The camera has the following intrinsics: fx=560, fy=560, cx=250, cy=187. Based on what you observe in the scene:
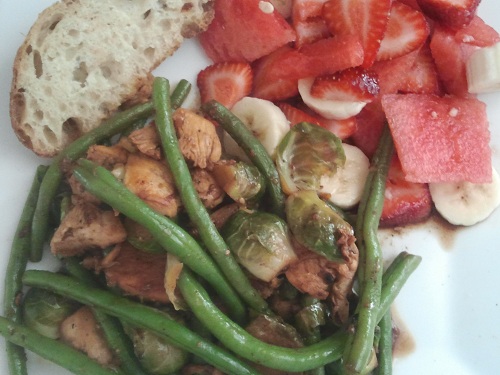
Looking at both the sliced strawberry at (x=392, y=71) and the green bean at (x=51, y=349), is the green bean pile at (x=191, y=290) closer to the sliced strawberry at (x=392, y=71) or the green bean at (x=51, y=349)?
the green bean at (x=51, y=349)

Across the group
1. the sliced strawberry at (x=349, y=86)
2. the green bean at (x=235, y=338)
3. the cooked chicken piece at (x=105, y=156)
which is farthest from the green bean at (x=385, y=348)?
the cooked chicken piece at (x=105, y=156)

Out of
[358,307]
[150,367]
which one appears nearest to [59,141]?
[150,367]

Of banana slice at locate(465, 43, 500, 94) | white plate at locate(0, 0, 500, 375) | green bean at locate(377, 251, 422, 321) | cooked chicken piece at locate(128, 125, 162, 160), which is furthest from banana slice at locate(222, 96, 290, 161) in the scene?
banana slice at locate(465, 43, 500, 94)

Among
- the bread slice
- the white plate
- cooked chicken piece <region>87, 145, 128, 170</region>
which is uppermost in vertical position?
the bread slice

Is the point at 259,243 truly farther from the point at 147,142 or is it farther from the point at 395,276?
the point at 395,276

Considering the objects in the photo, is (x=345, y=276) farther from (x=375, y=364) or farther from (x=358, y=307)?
(x=375, y=364)

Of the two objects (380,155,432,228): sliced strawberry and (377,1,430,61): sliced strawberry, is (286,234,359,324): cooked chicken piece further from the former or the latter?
(377,1,430,61): sliced strawberry
